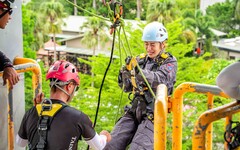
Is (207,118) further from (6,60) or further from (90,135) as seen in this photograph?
(6,60)

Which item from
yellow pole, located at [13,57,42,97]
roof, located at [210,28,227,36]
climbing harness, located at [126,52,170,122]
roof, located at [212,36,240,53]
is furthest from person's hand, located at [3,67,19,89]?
roof, located at [210,28,227,36]

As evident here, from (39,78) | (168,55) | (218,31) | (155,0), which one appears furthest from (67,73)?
(218,31)

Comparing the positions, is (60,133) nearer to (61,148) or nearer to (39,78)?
(61,148)

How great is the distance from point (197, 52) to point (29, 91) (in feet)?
45.7

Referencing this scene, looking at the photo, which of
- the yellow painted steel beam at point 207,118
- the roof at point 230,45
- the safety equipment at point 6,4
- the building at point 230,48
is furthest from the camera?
the building at point 230,48

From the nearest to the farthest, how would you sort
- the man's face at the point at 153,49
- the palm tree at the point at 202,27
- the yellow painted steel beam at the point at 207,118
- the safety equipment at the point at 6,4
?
the yellow painted steel beam at the point at 207,118 → the safety equipment at the point at 6,4 → the man's face at the point at 153,49 → the palm tree at the point at 202,27

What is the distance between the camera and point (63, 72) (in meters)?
3.04

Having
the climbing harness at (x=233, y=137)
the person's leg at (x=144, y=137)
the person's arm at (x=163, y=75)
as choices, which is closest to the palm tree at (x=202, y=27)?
the person's arm at (x=163, y=75)

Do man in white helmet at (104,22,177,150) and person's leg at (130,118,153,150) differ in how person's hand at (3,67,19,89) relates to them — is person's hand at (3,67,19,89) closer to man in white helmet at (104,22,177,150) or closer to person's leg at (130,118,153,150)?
man in white helmet at (104,22,177,150)

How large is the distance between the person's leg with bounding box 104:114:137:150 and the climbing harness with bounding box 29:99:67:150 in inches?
42.5

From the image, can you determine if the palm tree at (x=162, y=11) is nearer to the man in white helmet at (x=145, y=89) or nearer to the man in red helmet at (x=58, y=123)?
the man in white helmet at (x=145, y=89)

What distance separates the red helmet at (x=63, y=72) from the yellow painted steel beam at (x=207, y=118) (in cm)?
122

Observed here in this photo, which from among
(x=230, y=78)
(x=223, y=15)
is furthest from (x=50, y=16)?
(x=230, y=78)

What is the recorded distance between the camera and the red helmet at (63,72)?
9.89ft
